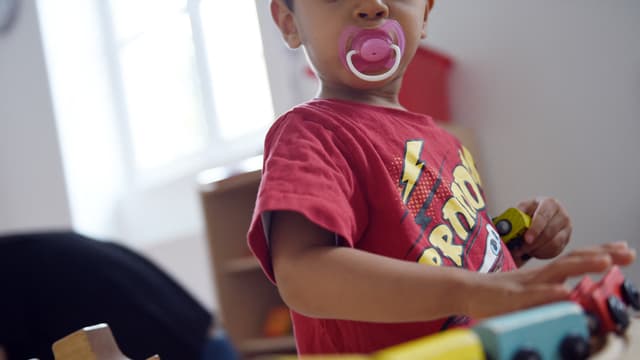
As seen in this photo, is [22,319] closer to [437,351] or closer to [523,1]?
[523,1]

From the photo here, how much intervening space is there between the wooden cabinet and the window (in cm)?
63

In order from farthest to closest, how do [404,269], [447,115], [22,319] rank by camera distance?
[447,115] → [22,319] → [404,269]

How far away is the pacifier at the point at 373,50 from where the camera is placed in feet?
1.90

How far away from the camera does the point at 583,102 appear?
136cm

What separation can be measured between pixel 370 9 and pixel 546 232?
11.2 inches

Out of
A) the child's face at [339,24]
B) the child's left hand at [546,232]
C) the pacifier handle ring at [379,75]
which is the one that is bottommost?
the child's left hand at [546,232]

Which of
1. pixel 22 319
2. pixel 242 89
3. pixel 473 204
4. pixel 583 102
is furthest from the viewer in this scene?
pixel 242 89

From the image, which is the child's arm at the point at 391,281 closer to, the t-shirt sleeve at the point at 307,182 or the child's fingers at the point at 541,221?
the t-shirt sleeve at the point at 307,182

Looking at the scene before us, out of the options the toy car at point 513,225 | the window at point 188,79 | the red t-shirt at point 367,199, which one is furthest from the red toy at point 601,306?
the window at point 188,79

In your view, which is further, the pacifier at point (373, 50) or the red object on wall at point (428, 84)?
the red object on wall at point (428, 84)

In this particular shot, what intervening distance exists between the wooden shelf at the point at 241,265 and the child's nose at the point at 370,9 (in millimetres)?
1494

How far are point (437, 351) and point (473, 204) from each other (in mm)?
354

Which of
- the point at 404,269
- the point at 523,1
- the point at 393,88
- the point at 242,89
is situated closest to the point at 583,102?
the point at 523,1

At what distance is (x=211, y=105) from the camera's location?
3.05 meters
